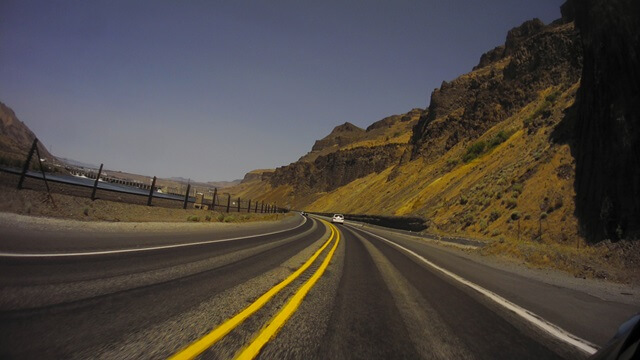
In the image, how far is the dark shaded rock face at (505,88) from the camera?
45156 millimetres

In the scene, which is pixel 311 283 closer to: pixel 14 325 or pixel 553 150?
pixel 14 325

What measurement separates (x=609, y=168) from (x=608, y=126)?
2346 mm

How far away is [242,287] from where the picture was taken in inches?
220

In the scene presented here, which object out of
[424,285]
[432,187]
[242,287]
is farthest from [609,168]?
[432,187]

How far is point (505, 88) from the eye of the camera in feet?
174

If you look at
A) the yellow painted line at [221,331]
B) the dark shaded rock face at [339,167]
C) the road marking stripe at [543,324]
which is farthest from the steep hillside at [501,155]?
the yellow painted line at [221,331]

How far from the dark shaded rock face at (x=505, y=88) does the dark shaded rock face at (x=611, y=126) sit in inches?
716

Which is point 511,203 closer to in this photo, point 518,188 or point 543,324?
point 518,188

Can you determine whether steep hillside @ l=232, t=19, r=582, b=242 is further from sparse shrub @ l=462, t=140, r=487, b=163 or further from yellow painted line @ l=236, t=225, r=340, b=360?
yellow painted line @ l=236, t=225, r=340, b=360

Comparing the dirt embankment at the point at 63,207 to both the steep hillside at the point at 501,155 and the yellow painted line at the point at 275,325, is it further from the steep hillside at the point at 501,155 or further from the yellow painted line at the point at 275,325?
the steep hillside at the point at 501,155

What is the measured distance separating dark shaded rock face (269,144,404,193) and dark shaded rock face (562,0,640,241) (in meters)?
86.8

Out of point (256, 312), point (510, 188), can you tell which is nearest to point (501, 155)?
point (510, 188)

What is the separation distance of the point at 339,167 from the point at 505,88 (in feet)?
258

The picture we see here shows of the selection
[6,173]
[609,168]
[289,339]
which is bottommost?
[289,339]
